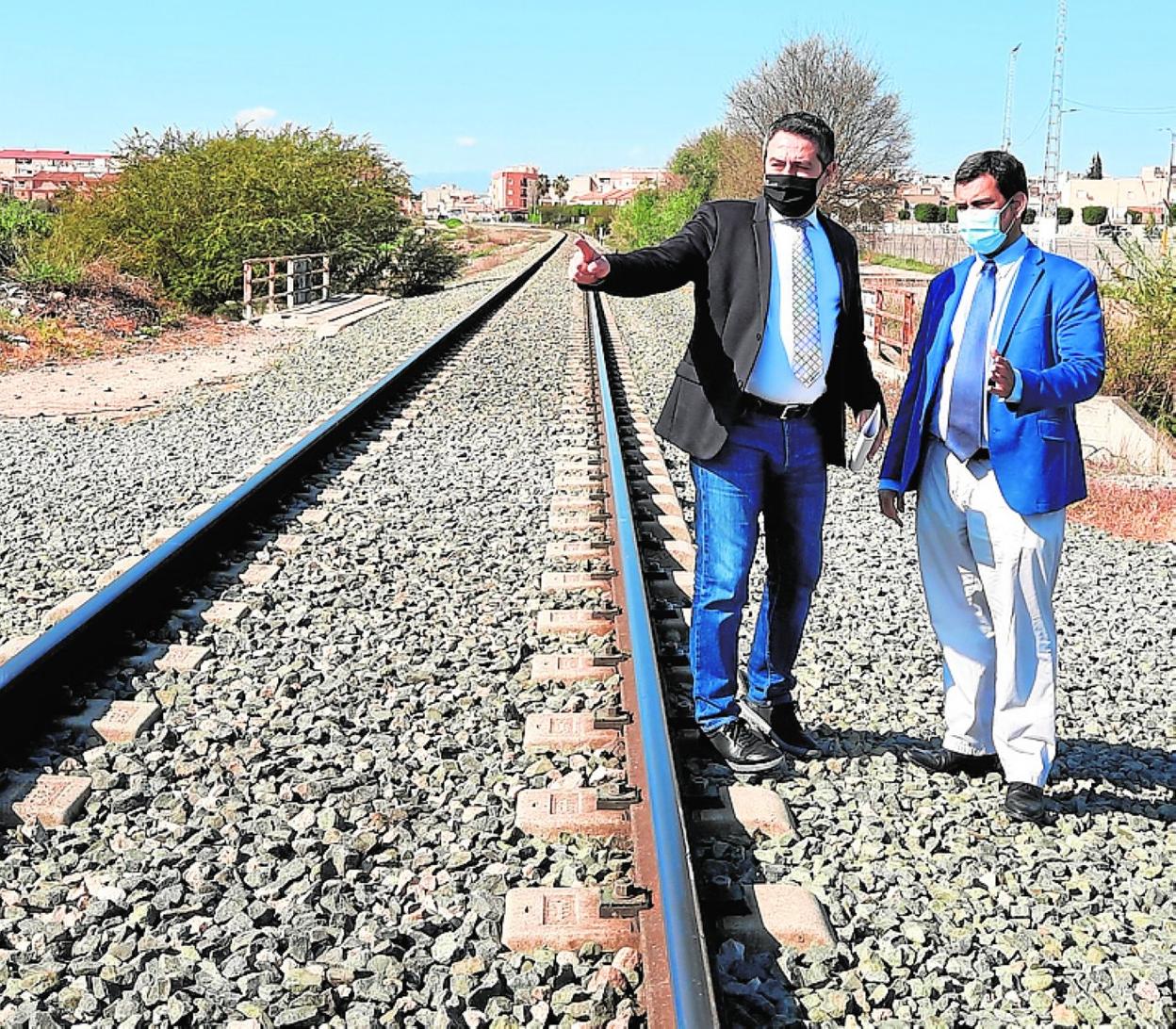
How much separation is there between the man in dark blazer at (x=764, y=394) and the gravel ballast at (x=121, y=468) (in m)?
2.74

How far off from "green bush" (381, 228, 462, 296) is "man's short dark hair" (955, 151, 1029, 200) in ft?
91.3

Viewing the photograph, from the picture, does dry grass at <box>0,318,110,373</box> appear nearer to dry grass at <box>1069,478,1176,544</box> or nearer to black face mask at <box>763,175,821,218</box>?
dry grass at <box>1069,478,1176,544</box>

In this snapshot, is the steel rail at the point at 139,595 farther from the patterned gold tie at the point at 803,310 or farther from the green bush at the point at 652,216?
the green bush at the point at 652,216

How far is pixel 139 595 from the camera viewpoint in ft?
16.9

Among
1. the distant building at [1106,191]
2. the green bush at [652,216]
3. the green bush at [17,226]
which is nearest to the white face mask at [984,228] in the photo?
the green bush at [17,226]

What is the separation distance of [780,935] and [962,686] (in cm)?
120

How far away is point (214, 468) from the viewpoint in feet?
27.6

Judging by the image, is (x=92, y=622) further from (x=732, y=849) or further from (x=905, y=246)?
(x=905, y=246)

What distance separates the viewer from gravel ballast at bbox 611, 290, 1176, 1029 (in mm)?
2770

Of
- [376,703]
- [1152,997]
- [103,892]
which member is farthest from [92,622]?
[1152,997]

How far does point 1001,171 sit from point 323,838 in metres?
2.47

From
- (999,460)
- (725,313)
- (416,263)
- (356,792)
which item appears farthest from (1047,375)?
(416,263)

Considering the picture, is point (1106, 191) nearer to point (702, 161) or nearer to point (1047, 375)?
point (702, 161)

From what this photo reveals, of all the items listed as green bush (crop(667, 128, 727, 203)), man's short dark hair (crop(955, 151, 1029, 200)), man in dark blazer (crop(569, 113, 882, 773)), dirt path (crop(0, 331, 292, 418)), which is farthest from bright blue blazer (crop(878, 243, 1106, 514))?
green bush (crop(667, 128, 727, 203))
